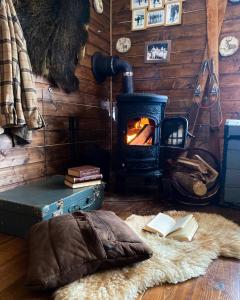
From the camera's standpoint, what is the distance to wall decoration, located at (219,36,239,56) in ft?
8.23

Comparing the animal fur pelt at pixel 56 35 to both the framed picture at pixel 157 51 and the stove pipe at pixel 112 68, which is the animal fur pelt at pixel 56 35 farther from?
the framed picture at pixel 157 51

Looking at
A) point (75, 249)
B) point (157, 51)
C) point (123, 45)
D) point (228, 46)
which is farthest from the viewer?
point (123, 45)

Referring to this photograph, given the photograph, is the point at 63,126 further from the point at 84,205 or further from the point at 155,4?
the point at 155,4

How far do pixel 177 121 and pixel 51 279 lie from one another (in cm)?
185

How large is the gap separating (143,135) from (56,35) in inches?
45.5

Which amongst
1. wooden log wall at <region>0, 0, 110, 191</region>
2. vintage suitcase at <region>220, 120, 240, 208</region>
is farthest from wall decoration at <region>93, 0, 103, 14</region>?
vintage suitcase at <region>220, 120, 240, 208</region>

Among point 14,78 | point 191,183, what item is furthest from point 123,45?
point 191,183

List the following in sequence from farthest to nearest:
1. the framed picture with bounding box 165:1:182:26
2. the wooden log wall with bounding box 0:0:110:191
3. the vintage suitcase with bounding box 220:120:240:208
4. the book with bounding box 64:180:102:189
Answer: the framed picture with bounding box 165:1:182:26, the vintage suitcase with bounding box 220:120:240:208, the wooden log wall with bounding box 0:0:110:191, the book with bounding box 64:180:102:189

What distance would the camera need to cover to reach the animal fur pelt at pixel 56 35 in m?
1.93

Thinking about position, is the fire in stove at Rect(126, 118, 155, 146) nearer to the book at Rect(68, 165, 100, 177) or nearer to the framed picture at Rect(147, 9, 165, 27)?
the book at Rect(68, 165, 100, 177)

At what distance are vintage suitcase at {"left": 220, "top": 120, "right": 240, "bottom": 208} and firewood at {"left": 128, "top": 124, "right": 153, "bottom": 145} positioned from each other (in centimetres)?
67

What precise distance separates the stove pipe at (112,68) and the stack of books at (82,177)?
1.12 metres

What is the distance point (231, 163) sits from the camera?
84.7 inches

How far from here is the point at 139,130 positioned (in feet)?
8.04
